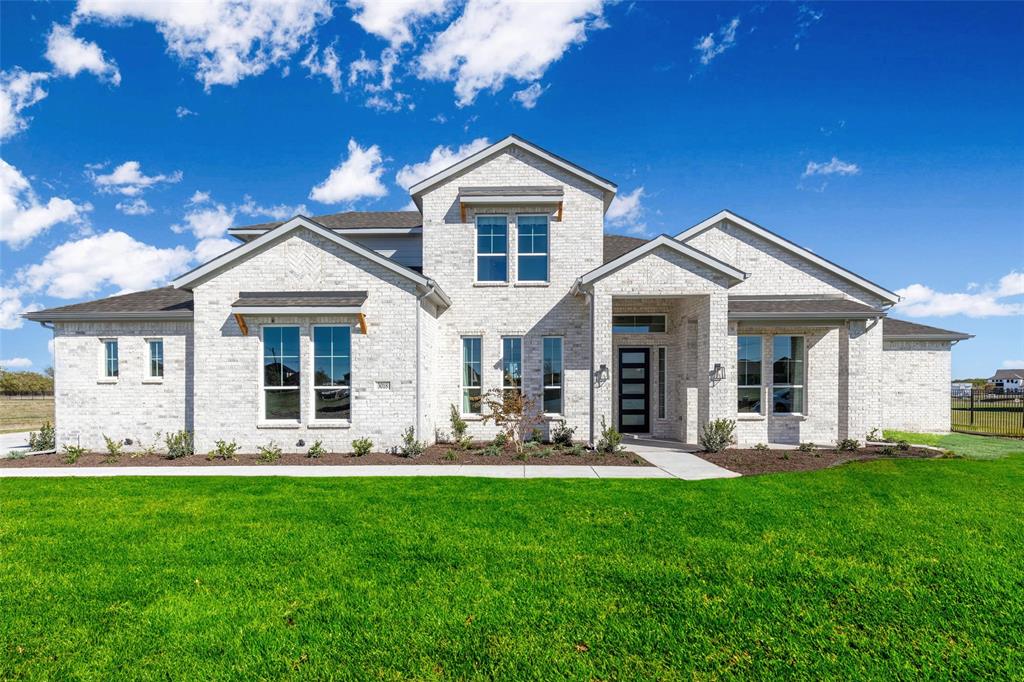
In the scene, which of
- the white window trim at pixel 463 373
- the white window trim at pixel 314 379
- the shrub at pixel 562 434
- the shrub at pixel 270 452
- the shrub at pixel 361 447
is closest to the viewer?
the shrub at pixel 270 452

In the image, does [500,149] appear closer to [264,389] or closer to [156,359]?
[264,389]

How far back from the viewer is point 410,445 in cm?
1192

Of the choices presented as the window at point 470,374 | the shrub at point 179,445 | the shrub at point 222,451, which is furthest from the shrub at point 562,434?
the shrub at point 179,445

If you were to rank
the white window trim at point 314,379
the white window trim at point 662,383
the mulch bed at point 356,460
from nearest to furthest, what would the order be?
the mulch bed at point 356,460, the white window trim at point 314,379, the white window trim at point 662,383

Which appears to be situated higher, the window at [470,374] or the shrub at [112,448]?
the window at [470,374]

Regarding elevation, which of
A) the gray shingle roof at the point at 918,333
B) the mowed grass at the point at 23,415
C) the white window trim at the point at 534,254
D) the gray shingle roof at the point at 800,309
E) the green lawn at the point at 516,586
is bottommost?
the mowed grass at the point at 23,415

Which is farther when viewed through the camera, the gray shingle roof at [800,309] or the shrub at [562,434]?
the shrub at [562,434]

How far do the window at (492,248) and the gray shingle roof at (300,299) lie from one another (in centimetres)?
371

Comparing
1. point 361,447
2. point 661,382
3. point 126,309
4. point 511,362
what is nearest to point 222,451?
point 361,447

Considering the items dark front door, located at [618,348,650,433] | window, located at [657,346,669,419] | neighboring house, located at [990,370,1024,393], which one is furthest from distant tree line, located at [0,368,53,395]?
neighboring house, located at [990,370,1024,393]

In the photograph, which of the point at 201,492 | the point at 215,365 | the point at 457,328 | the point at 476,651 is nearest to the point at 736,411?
the point at 457,328

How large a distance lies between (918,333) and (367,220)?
19.1 metres

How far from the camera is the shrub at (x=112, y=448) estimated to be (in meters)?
11.8

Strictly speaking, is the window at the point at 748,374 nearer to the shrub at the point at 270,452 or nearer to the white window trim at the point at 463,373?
the white window trim at the point at 463,373
